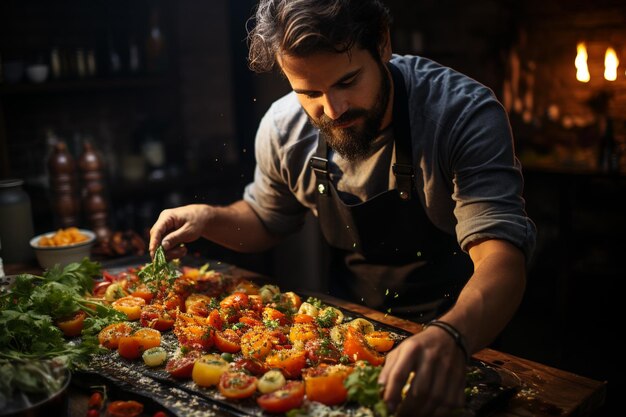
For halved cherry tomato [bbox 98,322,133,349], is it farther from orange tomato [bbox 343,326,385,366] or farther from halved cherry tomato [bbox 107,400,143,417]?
orange tomato [bbox 343,326,385,366]

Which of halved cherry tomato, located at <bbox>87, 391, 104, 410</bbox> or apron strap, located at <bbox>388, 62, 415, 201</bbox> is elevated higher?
apron strap, located at <bbox>388, 62, 415, 201</bbox>

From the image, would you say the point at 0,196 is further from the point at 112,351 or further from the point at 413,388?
the point at 413,388

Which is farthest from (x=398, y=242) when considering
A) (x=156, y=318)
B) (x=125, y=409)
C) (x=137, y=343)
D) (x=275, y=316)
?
(x=125, y=409)

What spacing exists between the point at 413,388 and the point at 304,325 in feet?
2.16

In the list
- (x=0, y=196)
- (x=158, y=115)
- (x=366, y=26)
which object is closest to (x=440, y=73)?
(x=366, y=26)

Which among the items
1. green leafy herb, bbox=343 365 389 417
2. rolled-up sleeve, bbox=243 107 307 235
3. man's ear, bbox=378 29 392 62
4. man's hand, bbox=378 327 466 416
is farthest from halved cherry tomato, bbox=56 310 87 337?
man's ear, bbox=378 29 392 62

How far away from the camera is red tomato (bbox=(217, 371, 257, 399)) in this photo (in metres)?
1.80

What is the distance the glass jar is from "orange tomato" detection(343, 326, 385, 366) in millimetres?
2024

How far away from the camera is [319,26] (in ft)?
6.99

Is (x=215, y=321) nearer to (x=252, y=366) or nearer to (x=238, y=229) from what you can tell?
(x=252, y=366)

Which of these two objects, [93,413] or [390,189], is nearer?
[93,413]

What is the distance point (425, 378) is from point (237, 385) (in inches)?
21.0

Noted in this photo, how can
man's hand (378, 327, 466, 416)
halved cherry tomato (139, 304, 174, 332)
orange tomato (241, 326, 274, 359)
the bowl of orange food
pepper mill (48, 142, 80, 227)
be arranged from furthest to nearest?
pepper mill (48, 142, 80, 227)
the bowl of orange food
halved cherry tomato (139, 304, 174, 332)
orange tomato (241, 326, 274, 359)
man's hand (378, 327, 466, 416)

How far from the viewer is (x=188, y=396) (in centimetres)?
188
